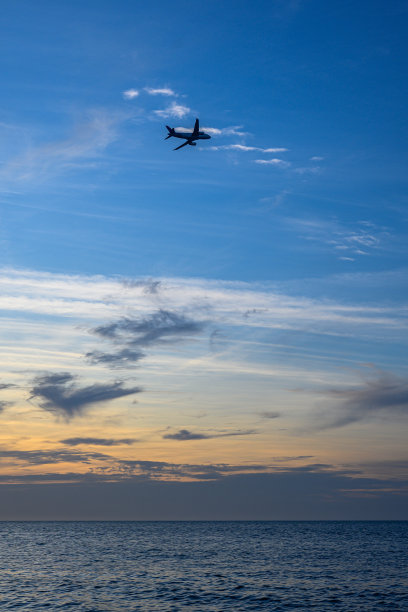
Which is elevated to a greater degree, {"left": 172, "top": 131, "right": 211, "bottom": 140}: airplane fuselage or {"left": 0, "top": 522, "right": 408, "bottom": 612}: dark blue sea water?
{"left": 172, "top": 131, "right": 211, "bottom": 140}: airplane fuselage

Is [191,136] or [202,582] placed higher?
[191,136]

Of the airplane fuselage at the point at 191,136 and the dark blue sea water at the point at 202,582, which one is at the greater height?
the airplane fuselage at the point at 191,136

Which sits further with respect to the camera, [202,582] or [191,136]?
[191,136]

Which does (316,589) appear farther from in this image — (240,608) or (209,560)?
(209,560)

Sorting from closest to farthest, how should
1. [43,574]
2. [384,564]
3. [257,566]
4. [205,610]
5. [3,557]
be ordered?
[205,610] → [43,574] → [257,566] → [384,564] → [3,557]

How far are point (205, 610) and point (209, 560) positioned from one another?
147 feet

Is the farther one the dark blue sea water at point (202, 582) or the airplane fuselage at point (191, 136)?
the airplane fuselage at point (191, 136)

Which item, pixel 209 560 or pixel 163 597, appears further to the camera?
pixel 209 560

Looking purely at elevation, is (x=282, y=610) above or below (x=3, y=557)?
above

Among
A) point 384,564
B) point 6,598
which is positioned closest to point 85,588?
point 6,598

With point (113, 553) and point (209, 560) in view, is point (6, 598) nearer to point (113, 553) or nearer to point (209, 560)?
point (209, 560)

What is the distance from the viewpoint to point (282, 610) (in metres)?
48.3

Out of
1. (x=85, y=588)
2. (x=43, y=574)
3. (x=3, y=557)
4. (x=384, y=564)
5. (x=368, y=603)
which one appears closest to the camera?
(x=368, y=603)

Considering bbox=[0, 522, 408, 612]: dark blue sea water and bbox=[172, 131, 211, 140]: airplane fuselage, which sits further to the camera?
bbox=[172, 131, 211, 140]: airplane fuselage
